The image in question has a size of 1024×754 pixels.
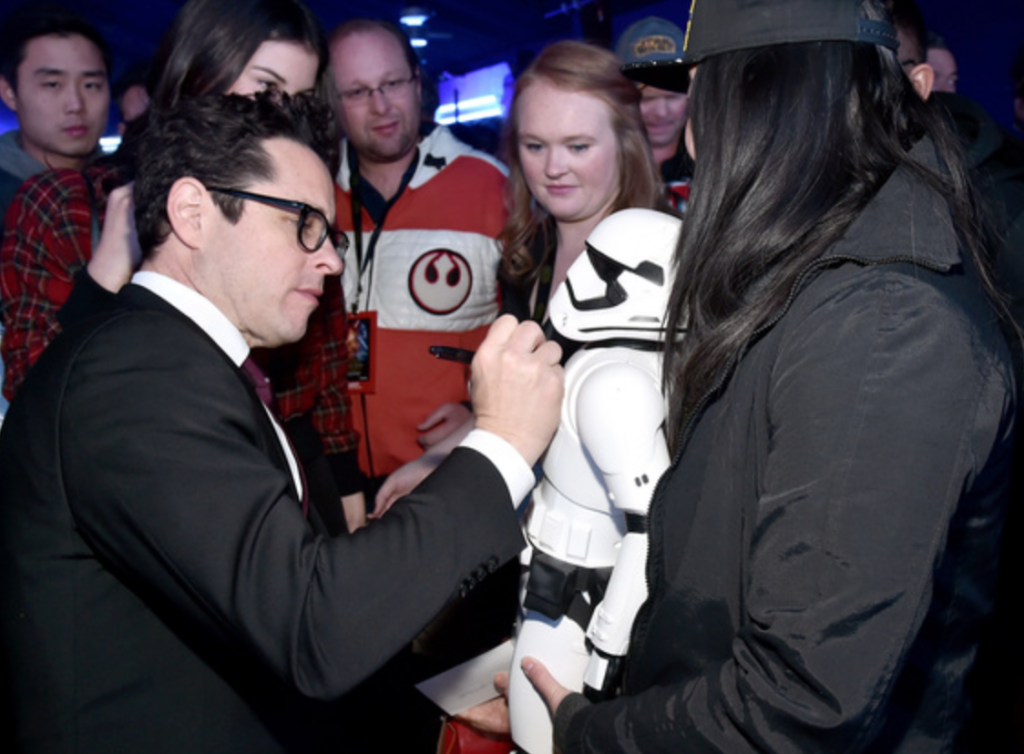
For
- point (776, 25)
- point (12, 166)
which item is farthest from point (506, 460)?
point (12, 166)

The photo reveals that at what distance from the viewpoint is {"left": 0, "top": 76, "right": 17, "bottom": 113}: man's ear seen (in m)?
3.22

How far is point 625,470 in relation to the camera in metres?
1.66

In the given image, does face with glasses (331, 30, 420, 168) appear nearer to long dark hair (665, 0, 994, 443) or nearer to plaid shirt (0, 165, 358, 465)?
plaid shirt (0, 165, 358, 465)

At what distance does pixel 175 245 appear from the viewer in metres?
1.62

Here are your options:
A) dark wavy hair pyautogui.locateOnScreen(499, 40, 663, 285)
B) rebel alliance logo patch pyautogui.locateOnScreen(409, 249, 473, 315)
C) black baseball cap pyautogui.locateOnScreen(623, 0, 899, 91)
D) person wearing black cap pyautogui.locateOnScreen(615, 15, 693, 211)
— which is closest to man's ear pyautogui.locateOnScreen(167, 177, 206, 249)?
black baseball cap pyautogui.locateOnScreen(623, 0, 899, 91)

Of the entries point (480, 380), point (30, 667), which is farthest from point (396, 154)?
point (30, 667)

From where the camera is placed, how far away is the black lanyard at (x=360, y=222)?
3.37 meters

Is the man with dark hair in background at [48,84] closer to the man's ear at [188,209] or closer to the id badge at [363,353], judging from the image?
the id badge at [363,353]

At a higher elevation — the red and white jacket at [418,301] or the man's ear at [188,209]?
the man's ear at [188,209]

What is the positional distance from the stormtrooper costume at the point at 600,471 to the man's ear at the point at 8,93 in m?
2.69

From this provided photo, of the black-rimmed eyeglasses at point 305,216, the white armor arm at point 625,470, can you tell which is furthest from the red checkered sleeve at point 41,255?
the white armor arm at point 625,470

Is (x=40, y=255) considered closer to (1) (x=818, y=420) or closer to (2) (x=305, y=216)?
(2) (x=305, y=216)

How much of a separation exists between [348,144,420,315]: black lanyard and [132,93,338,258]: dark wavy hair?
162 centimetres

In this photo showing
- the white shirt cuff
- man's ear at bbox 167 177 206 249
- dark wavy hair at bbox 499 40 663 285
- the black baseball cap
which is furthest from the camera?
dark wavy hair at bbox 499 40 663 285
